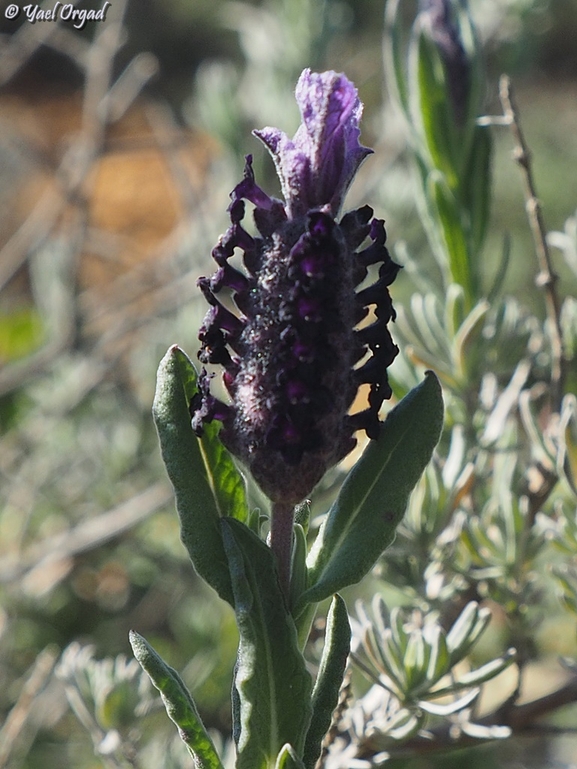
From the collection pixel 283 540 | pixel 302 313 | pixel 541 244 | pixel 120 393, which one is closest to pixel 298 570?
pixel 283 540

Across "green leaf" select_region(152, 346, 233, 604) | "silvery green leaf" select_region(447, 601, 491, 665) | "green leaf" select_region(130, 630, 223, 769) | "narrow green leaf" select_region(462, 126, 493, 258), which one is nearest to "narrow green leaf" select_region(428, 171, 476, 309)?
"narrow green leaf" select_region(462, 126, 493, 258)

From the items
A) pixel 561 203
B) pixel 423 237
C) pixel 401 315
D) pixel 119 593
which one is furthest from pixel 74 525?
pixel 561 203

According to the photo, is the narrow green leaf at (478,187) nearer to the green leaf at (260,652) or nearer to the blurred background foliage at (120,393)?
the green leaf at (260,652)

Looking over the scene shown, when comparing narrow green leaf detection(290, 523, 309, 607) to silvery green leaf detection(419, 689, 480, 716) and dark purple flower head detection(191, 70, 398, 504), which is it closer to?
dark purple flower head detection(191, 70, 398, 504)

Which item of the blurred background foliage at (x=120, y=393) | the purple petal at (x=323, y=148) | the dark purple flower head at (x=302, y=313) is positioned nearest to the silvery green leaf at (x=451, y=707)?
the dark purple flower head at (x=302, y=313)

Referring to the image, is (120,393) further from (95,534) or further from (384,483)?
(384,483)

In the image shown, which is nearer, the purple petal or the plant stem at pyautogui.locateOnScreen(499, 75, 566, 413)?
the purple petal
